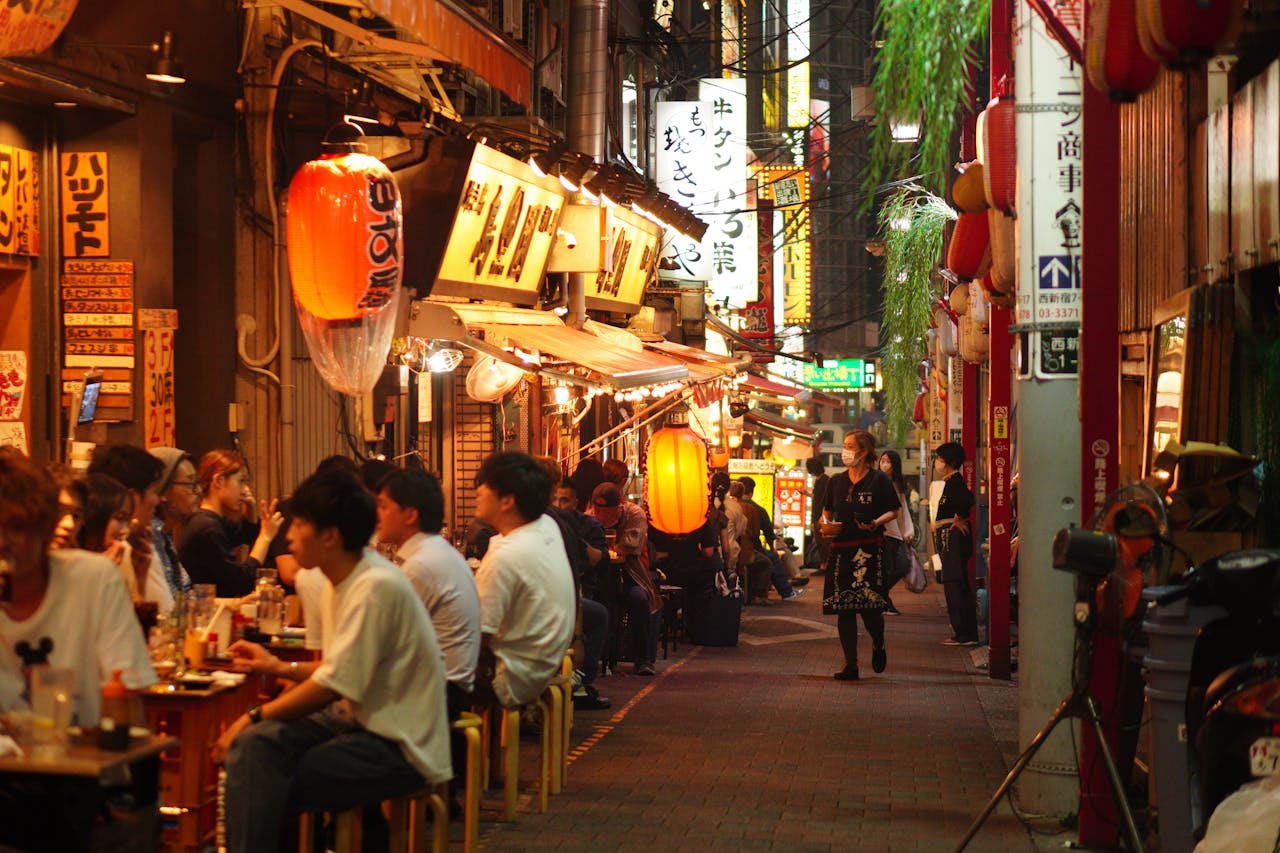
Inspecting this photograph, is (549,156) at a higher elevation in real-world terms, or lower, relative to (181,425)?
higher

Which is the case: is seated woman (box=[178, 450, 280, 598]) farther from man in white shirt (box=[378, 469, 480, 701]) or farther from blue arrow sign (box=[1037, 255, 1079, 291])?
blue arrow sign (box=[1037, 255, 1079, 291])

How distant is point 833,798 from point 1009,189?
460 centimetres

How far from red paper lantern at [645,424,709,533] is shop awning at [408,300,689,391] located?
248 centimetres

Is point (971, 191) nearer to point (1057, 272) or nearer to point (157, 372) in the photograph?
point (1057, 272)

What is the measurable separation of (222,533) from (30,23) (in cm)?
317

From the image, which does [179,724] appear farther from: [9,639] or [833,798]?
[833,798]

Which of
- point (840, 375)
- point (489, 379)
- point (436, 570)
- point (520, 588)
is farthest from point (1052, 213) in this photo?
point (840, 375)

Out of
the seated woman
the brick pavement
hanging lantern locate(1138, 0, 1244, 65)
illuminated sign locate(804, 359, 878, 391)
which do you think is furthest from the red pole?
illuminated sign locate(804, 359, 878, 391)

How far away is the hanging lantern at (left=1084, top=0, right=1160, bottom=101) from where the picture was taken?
695 cm

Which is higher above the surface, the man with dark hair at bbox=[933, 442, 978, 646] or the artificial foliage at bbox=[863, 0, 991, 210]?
the artificial foliage at bbox=[863, 0, 991, 210]

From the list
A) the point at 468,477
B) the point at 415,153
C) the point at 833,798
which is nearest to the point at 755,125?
the point at 468,477

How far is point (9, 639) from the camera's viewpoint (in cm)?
549

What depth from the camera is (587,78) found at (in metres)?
19.4

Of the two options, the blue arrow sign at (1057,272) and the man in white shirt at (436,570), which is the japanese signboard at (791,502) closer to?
the blue arrow sign at (1057,272)
